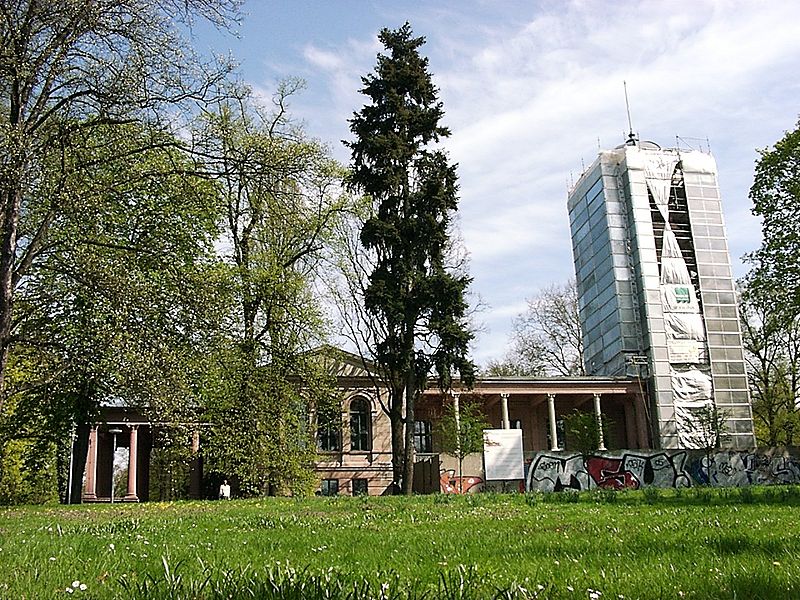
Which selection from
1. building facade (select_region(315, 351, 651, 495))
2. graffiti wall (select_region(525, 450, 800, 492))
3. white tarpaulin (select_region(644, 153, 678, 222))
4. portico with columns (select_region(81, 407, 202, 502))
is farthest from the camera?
white tarpaulin (select_region(644, 153, 678, 222))

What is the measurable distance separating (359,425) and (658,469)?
18.8m

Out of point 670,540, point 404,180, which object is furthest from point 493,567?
point 404,180

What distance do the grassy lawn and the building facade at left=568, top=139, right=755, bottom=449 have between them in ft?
135

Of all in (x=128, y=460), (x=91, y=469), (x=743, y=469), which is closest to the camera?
(x=743, y=469)

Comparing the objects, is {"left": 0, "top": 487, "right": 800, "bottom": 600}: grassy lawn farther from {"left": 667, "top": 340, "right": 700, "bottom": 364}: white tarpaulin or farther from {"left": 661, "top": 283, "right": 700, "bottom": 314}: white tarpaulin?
{"left": 661, "top": 283, "right": 700, "bottom": 314}: white tarpaulin

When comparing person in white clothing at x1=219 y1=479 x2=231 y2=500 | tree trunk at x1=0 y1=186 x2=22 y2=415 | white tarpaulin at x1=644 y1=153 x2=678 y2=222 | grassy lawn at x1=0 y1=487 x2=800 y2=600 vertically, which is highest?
white tarpaulin at x1=644 y1=153 x2=678 y2=222

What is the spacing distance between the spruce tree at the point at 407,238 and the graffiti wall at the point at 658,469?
6145 mm

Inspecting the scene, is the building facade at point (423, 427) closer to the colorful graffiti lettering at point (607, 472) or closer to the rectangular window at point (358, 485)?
the rectangular window at point (358, 485)

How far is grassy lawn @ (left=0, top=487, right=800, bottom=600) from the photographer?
456 cm

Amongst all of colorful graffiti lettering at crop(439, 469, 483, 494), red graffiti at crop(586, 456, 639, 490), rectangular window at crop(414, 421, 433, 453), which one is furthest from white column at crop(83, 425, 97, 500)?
red graffiti at crop(586, 456, 639, 490)

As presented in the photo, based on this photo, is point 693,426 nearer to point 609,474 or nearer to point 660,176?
point 609,474

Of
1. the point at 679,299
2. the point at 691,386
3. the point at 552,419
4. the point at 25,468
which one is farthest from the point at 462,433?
the point at 679,299

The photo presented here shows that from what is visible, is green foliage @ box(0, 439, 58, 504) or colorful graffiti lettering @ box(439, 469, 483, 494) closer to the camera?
green foliage @ box(0, 439, 58, 504)

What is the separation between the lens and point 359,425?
49094mm
